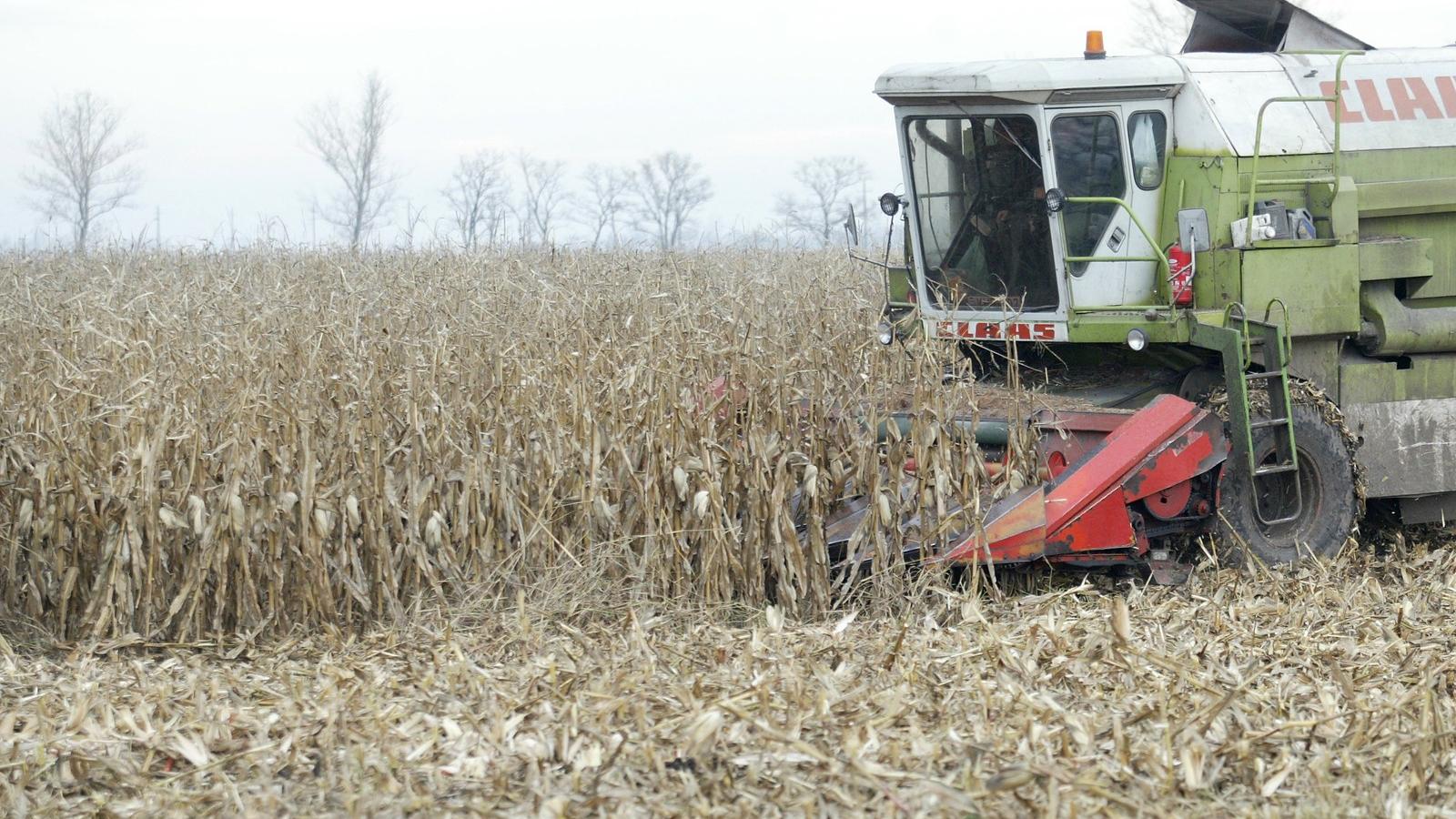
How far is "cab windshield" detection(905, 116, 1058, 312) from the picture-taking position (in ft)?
20.5

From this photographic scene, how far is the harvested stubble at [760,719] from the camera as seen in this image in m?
3.03

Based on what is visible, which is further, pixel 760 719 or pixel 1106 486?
pixel 1106 486

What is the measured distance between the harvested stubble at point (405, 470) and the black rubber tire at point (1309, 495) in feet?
4.21

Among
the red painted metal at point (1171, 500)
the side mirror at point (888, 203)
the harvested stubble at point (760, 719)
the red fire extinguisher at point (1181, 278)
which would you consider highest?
the side mirror at point (888, 203)

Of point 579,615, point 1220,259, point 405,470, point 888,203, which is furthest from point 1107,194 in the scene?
point 405,470

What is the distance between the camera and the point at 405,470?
4887 millimetres

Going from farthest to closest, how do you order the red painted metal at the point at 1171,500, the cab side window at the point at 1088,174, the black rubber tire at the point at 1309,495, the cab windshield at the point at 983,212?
the cab windshield at the point at 983,212
the cab side window at the point at 1088,174
the black rubber tire at the point at 1309,495
the red painted metal at the point at 1171,500

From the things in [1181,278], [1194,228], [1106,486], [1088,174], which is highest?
[1088,174]

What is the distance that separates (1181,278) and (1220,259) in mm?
166

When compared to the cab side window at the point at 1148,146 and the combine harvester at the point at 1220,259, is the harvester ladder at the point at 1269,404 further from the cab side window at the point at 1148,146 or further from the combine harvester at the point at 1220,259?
the cab side window at the point at 1148,146

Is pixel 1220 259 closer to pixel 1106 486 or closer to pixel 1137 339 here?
pixel 1137 339

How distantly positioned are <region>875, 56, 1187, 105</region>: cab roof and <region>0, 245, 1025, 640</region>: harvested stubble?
1.23 meters

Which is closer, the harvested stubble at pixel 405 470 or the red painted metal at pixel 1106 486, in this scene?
the harvested stubble at pixel 405 470

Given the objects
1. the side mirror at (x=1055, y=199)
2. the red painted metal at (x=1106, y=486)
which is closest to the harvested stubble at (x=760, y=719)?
the red painted metal at (x=1106, y=486)
